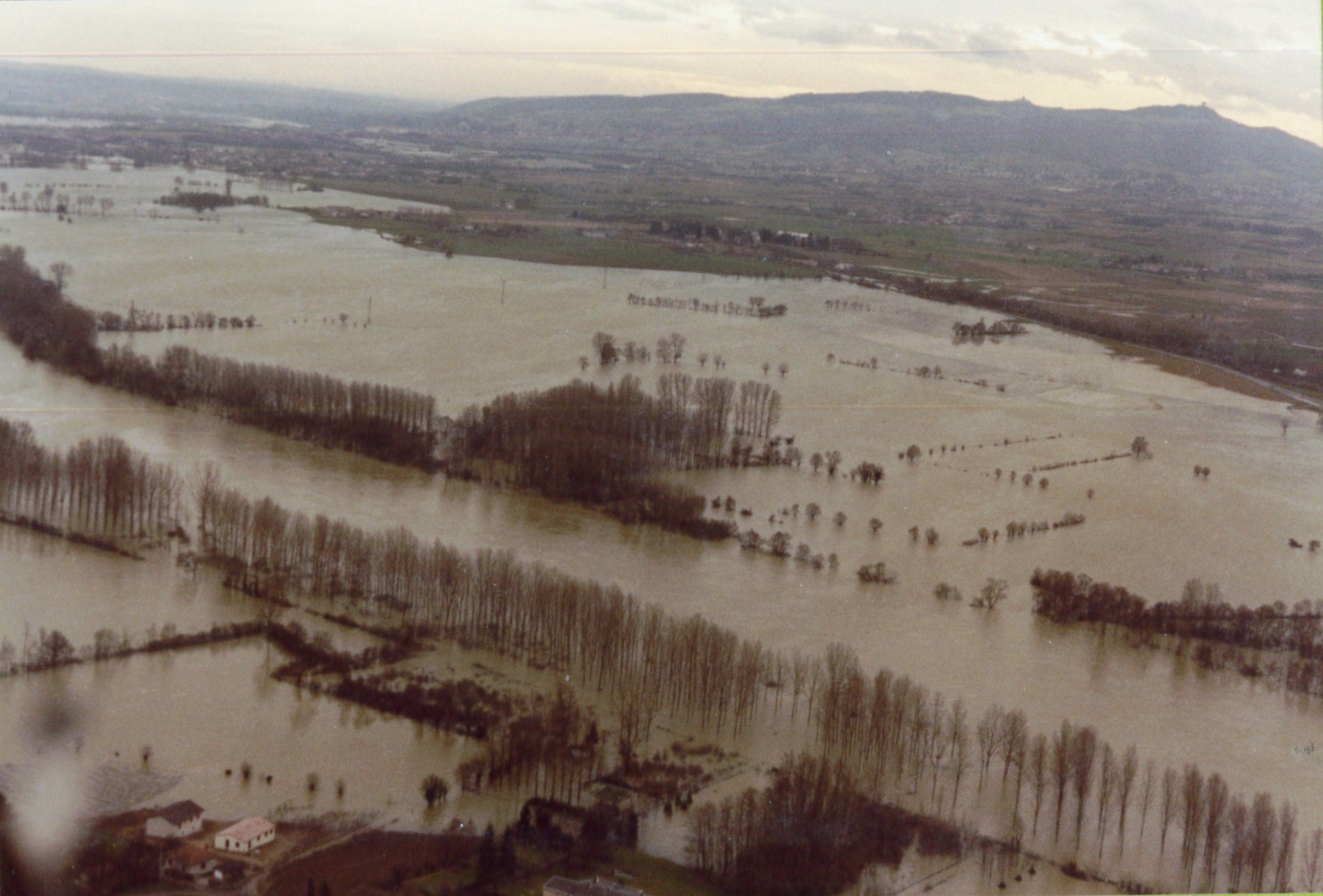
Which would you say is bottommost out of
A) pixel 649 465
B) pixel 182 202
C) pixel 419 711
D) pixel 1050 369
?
pixel 419 711

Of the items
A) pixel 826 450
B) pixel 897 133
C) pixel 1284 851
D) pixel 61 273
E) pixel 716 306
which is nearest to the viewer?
pixel 1284 851

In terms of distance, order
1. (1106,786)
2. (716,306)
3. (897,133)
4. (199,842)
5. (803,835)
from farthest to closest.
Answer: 1. (716,306)
2. (897,133)
3. (1106,786)
4. (803,835)
5. (199,842)

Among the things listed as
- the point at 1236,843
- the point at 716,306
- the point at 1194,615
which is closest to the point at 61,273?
the point at 716,306

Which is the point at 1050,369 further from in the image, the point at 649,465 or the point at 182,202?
the point at 182,202

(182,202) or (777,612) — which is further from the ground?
(182,202)

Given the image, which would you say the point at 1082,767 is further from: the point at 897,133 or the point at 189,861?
the point at 897,133

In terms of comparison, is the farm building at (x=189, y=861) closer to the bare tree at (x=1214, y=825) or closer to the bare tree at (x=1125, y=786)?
the bare tree at (x=1125, y=786)

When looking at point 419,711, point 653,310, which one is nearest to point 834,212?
point 653,310
